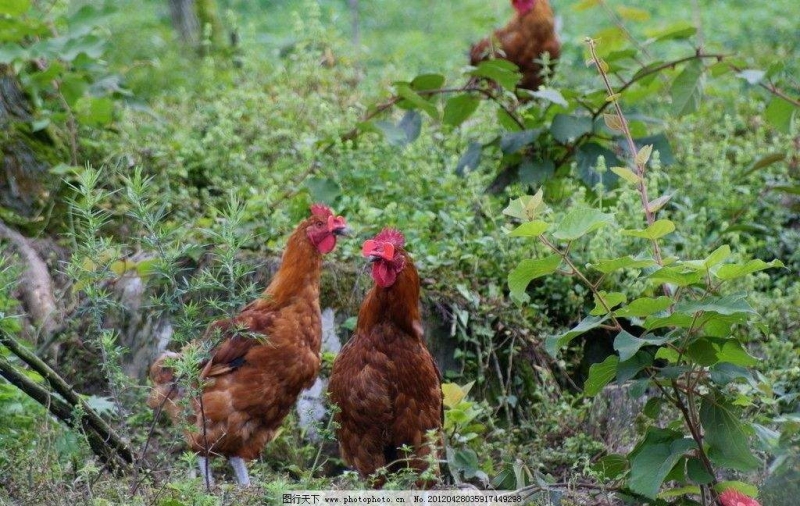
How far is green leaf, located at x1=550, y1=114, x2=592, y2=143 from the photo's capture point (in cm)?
611

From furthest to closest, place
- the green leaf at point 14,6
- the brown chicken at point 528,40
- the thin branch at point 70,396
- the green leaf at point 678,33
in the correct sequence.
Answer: the brown chicken at point 528,40, the green leaf at point 14,6, the green leaf at point 678,33, the thin branch at point 70,396

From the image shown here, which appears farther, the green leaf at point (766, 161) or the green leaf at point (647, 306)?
the green leaf at point (766, 161)

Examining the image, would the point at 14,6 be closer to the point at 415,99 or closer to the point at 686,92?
the point at 415,99

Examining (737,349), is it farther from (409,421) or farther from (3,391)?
(3,391)

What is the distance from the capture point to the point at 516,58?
794cm

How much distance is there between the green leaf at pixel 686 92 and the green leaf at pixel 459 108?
1.14 meters

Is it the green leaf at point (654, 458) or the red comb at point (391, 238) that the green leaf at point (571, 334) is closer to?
the green leaf at point (654, 458)

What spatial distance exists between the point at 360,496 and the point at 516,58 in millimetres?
4788

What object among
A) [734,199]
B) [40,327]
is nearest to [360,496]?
[40,327]

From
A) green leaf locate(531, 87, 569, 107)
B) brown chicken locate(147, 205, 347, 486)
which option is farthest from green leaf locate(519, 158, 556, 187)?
brown chicken locate(147, 205, 347, 486)

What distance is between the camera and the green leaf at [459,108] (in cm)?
629

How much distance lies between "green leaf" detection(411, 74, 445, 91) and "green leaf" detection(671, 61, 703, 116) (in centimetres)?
135

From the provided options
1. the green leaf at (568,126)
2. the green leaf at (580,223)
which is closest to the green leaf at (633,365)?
the green leaf at (580,223)

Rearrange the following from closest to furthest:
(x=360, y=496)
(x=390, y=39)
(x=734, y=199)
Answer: (x=360, y=496) < (x=734, y=199) < (x=390, y=39)
